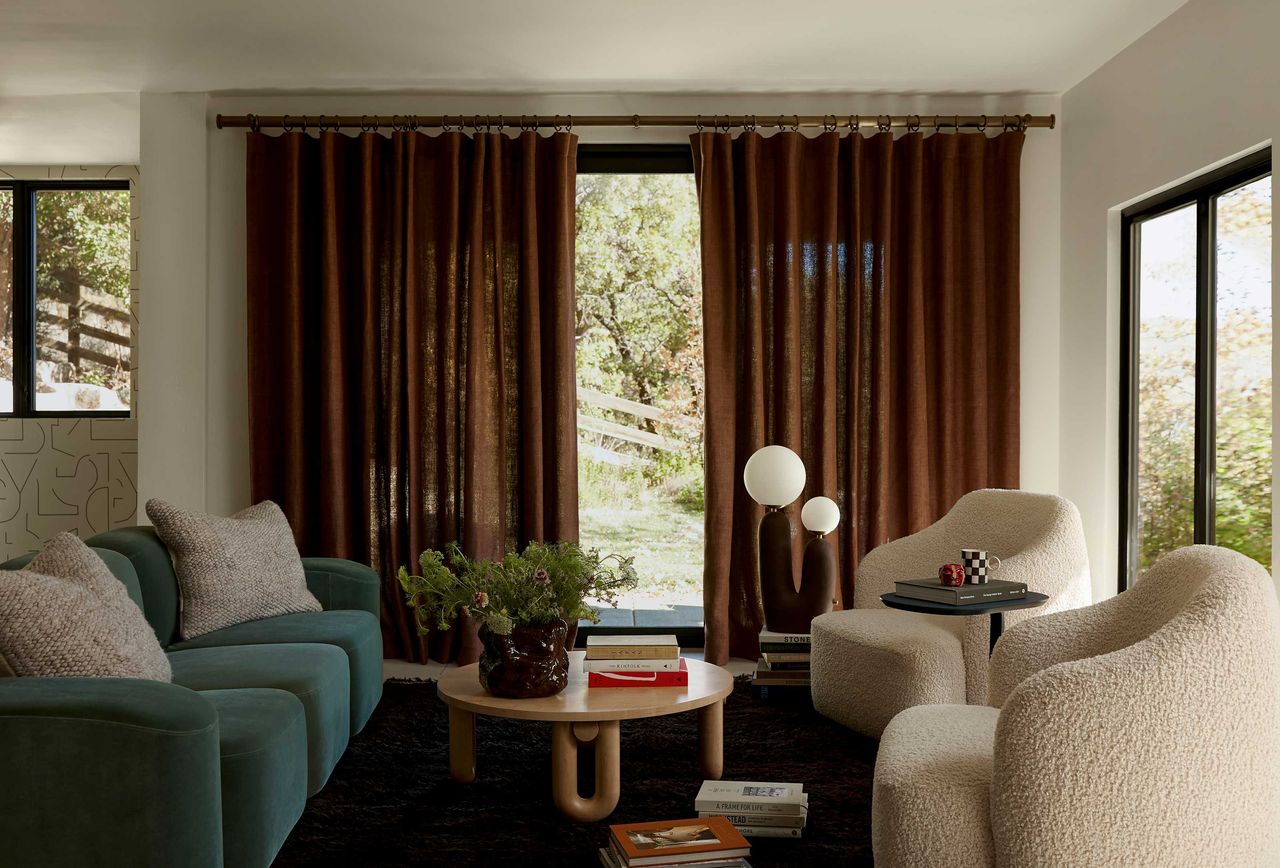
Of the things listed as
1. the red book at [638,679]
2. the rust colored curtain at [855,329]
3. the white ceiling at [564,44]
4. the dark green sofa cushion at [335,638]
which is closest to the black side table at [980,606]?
the red book at [638,679]

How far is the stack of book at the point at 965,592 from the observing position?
304 centimetres

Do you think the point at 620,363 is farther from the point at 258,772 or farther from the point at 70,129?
the point at 258,772

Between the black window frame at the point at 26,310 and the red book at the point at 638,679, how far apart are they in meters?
4.03

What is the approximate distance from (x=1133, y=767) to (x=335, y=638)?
7.87 feet

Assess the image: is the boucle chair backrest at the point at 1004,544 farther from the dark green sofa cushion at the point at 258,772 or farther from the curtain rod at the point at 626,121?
the dark green sofa cushion at the point at 258,772

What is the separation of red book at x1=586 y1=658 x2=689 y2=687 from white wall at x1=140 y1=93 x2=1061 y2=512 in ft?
8.62

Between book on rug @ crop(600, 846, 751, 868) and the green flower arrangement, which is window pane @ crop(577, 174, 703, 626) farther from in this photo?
book on rug @ crop(600, 846, 751, 868)

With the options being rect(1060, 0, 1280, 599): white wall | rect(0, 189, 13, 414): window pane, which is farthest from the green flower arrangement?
rect(0, 189, 13, 414): window pane

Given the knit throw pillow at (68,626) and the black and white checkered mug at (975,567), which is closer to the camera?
the knit throw pillow at (68,626)

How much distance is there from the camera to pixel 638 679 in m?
3.04

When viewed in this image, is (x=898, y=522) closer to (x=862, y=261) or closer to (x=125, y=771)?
(x=862, y=261)

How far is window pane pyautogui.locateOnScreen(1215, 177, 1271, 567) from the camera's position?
3.60 m

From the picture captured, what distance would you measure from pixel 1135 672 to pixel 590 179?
3.78 m

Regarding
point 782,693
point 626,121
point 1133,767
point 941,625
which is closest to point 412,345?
point 626,121
